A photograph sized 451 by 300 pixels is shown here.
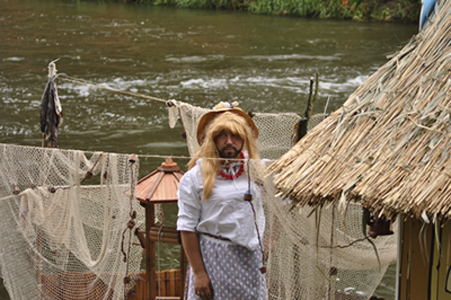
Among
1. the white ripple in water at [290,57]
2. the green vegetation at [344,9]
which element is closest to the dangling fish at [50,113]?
the white ripple in water at [290,57]

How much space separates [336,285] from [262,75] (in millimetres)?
12923

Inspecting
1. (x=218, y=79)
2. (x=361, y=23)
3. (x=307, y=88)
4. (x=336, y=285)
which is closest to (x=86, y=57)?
(x=218, y=79)

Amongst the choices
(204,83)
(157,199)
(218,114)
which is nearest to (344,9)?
(204,83)

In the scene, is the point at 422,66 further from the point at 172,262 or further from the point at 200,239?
the point at 172,262

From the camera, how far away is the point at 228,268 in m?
3.32

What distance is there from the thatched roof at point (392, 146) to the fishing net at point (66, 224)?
1311mm

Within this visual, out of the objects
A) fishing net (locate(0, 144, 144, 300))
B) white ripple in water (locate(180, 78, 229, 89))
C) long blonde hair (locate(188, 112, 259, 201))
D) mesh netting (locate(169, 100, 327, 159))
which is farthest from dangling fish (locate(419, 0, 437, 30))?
white ripple in water (locate(180, 78, 229, 89))

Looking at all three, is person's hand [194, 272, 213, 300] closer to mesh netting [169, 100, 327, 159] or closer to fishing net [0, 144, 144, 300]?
fishing net [0, 144, 144, 300]

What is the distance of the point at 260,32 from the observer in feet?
76.8

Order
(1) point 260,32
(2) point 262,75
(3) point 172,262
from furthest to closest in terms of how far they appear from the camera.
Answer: (1) point 260,32 < (2) point 262,75 < (3) point 172,262

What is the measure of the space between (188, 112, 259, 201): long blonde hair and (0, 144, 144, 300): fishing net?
94 cm

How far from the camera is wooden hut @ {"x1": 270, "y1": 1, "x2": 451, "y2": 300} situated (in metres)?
3.13

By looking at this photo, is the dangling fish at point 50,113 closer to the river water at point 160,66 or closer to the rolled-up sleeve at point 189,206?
the river water at point 160,66

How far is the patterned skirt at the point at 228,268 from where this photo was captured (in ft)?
10.9
